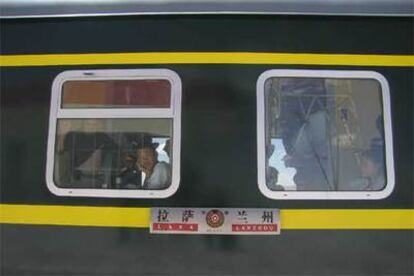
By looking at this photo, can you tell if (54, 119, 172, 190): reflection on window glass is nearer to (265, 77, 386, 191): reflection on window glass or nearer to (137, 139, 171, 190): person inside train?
(137, 139, 171, 190): person inside train

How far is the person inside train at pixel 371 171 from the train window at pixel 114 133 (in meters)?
0.93

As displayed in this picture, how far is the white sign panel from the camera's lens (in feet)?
10.5

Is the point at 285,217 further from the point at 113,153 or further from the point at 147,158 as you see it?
the point at 113,153

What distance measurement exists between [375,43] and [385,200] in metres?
0.82

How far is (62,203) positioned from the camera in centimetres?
329

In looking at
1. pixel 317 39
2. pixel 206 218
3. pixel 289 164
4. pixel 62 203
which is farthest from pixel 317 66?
pixel 62 203

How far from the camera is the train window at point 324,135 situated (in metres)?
3.24

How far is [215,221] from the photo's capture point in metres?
3.21

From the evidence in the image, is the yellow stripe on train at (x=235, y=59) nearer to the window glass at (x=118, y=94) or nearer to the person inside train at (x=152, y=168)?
the window glass at (x=118, y=94)

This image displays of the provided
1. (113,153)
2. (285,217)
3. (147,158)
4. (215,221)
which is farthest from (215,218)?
(113,153)

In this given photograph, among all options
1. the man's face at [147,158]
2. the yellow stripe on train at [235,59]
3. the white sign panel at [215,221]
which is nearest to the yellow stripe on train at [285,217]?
the white sign panel at [215,221]

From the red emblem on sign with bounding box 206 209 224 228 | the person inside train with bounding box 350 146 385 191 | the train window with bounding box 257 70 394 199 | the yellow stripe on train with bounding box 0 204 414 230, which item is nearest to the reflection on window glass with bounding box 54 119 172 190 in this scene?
the yellow stripe on train with bounding box 0 204 414 230

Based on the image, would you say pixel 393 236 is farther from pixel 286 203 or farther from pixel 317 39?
pixel 317 39

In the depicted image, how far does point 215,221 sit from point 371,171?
833mm
